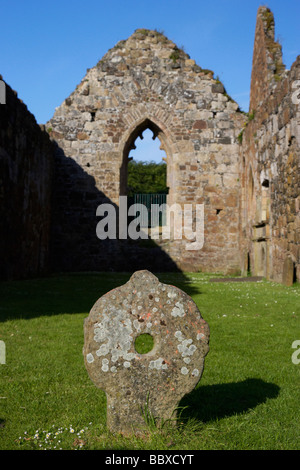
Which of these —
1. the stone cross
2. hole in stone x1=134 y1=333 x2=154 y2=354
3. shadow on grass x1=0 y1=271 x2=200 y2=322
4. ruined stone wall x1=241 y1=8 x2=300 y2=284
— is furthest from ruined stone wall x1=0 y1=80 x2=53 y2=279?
the stone cross

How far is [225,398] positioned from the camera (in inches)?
123

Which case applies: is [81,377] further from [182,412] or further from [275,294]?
[275,294]

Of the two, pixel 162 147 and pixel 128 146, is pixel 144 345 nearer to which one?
pixel 128 146

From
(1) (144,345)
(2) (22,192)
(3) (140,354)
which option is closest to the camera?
(3) (140,354)

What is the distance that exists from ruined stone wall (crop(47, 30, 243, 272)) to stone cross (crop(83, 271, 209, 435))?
37.9 feet

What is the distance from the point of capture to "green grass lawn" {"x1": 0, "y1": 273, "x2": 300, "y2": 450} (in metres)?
2.48

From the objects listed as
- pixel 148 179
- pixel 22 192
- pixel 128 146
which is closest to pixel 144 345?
pixel 22 192

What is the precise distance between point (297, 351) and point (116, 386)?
242cm

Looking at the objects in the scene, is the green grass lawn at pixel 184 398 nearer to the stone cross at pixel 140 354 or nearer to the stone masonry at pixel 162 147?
the stone cross at pixel 140 354

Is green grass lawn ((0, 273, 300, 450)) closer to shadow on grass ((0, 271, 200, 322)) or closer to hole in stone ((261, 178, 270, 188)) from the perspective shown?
shadow on grass ((0, 271, 200, 322))

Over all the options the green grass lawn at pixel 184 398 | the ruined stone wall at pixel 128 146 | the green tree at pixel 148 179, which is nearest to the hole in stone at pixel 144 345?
the green grass lawn at pixel 184 398

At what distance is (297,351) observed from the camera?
4.30m

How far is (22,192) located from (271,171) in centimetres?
601
